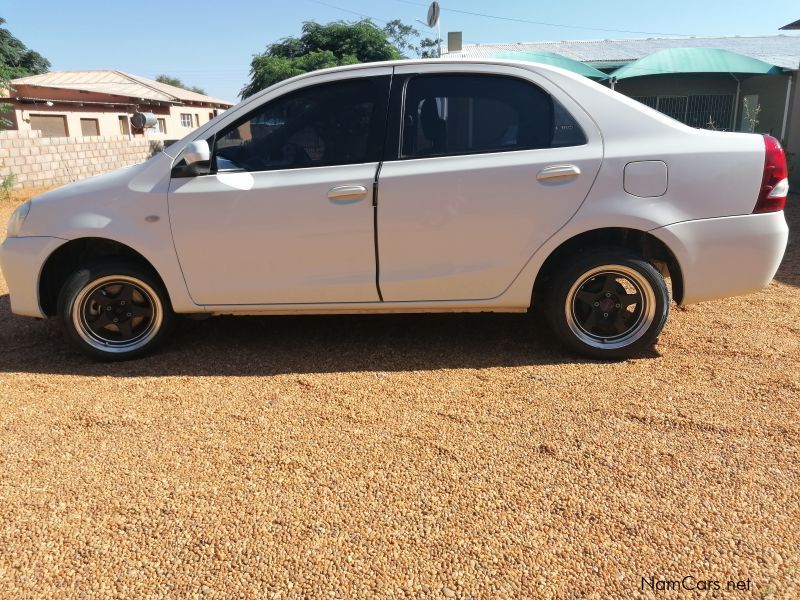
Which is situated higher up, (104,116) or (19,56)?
(19,56)

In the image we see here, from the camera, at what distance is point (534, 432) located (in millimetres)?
3125

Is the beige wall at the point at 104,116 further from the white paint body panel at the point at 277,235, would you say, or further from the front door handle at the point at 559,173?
the front door handle at the point at 559,173

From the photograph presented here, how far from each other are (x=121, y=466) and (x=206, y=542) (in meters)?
0.80

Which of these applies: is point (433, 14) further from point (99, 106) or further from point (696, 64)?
point (99, 106)

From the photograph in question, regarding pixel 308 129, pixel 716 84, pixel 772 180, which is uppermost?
pixel 716 84

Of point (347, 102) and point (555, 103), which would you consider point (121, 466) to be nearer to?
point (347, 102)

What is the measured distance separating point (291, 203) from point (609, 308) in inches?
80.3

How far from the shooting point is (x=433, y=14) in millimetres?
11891

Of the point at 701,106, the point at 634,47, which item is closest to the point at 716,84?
the point at 701,106

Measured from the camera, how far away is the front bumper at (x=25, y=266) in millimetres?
3998

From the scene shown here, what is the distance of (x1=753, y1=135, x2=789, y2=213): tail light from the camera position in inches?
143

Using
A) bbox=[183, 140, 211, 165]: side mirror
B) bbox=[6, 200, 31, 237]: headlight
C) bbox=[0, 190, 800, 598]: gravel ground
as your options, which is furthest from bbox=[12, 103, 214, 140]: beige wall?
bbox=[0, 190, 800, 598]: gravel ground

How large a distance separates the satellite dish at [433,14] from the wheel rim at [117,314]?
30.5 ft

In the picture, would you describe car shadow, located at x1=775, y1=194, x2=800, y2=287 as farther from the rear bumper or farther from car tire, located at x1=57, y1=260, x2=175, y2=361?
car tire, located at x1=57, y1=260, x2=175, y2=361
